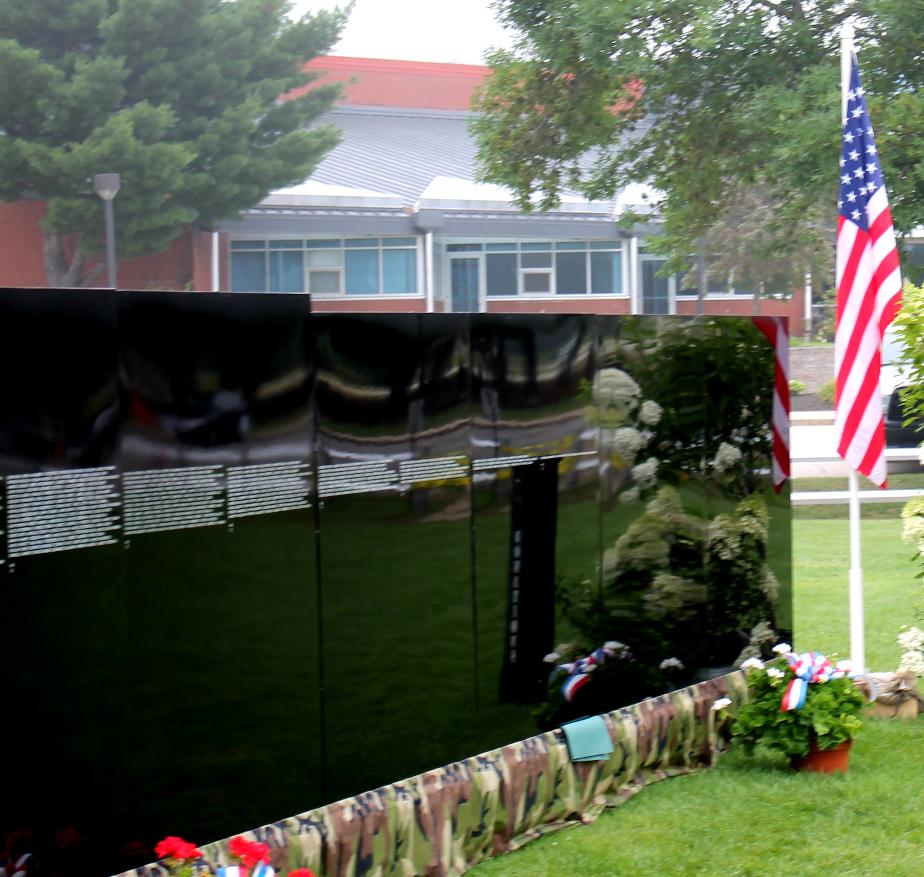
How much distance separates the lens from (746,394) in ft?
26.5

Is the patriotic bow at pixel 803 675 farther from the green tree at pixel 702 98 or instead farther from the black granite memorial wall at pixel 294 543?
the green tree at pixel 702 98

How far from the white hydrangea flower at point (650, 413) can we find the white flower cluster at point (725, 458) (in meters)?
0.63

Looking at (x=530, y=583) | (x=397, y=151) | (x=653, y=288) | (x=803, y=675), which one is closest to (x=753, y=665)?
Result: (x=803, y=675)

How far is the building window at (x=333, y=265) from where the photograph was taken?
40.7 m

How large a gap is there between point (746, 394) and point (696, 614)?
1.33 meters

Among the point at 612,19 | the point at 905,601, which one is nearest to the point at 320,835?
the point at 905,601

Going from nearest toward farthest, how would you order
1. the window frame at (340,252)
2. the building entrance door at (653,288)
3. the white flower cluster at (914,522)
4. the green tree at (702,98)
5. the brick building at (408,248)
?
the white flower cluster at (914,522)
the green tree at (702,98)
the brick building at (408,248)
the window frame at (340,252)
the building entrance door at (653,288)

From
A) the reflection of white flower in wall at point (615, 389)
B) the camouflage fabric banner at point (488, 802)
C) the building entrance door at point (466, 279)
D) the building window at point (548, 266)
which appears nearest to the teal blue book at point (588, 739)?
the camouflage fabric banner at point (488, 802)

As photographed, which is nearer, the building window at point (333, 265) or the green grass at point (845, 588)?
the green grass at point (845, 588)

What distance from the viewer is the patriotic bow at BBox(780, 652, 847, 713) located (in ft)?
23.0

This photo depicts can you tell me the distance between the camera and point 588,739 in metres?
6.49

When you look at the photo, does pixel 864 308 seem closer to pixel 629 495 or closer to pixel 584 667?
pixel 629 495

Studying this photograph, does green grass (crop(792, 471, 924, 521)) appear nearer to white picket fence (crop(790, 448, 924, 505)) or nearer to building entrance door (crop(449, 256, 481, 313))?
white picket fence (crop(790, 448, 924, 505))

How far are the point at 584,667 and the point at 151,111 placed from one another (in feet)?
85.5
